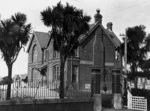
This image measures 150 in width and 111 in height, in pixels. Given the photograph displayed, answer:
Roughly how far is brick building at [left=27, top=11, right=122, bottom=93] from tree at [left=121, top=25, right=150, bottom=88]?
8.41 meters

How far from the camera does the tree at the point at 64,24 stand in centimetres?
1739

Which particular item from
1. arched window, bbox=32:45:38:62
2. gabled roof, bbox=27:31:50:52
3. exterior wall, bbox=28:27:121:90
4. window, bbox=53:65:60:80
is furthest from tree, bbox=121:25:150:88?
arched window, bbox=32:45:38:62

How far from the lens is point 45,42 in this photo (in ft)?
135

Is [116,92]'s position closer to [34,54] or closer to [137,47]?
[137,47]

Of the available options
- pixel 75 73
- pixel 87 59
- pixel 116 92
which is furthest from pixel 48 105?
pixel 87 59

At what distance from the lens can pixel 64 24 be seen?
57.7ft

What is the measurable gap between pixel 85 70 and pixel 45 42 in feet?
31.4

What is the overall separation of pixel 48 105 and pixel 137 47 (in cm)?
1347

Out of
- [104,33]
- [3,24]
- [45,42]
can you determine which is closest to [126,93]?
[3,24]

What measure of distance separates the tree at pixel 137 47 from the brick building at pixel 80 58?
8.41 m

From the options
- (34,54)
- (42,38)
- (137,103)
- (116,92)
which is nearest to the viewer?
(137,103)

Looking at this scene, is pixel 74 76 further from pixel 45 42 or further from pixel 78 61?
pixel 45 42

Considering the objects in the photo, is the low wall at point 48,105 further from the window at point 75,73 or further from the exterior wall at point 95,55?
the window at point 75,73

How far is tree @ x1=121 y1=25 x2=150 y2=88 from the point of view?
80.5ft
